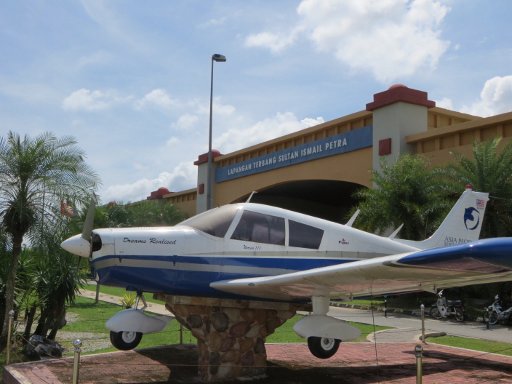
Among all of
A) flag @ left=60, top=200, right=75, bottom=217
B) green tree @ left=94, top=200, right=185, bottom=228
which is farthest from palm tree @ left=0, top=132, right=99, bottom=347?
green tree @ left=94, top=200, right=185, bottom=228

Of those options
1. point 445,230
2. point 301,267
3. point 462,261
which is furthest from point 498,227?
point 462,261

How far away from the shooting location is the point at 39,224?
A: 12.3m

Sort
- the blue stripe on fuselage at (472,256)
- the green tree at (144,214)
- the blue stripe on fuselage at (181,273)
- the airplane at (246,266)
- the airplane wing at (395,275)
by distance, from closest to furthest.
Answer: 1. the blue stripe on fuselage at (472,256)
2. the airplane wing at (395,275)
3. the airplane at (246,266)
4. the blue stripe on fuselage at (181,273)
5. the green tree at (144,214)

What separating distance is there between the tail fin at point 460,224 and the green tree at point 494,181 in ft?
29.4

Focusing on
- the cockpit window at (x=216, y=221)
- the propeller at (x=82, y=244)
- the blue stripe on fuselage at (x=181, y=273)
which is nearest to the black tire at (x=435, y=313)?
the blue stripe on fuselage at (x=181, y=273)

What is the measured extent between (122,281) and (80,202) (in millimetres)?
5078

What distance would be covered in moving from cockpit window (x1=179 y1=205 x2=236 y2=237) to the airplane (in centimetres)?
1

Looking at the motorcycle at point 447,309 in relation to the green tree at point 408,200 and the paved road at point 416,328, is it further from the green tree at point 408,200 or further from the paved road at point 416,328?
the green tree at point 408,200

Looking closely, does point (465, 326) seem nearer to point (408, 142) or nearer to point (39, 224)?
point (408, 142)

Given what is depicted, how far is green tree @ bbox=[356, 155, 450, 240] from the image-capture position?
20984mm

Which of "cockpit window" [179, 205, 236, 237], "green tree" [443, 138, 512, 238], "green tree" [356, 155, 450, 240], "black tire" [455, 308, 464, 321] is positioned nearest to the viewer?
"cockpit window" [179, 205, 236, 237]

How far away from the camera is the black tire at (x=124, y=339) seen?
794 cm

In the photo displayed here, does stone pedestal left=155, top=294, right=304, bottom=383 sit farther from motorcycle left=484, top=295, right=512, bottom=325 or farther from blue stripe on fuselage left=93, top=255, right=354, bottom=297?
motorcycle left=484, top=295, right=512, bottom=325

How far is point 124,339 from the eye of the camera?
314 inches
